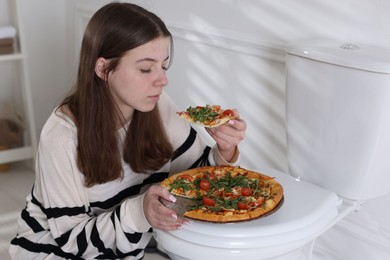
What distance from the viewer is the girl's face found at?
1374mm

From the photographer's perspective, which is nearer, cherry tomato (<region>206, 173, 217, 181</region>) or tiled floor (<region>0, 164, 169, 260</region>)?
cherry tomato (<region>206, 173, 217, 181</region>)

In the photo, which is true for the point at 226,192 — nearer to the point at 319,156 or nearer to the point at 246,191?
the point at 246,191

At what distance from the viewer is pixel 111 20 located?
1.38 metres

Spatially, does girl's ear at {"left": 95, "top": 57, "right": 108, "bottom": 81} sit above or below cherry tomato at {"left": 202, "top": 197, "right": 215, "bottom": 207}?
above

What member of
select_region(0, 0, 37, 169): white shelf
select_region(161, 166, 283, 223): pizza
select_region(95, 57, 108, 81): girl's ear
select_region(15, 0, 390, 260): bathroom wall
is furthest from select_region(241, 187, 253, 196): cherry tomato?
select_region(0, 0, 37, 169): white shelf

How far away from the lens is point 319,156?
5.14 feet

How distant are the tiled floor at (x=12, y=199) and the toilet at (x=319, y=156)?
0.79 m

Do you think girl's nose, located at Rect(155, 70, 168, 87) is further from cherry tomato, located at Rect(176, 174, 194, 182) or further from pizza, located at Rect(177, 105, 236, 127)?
cherry tomato, located at Rect(176, 174, 194, 182)

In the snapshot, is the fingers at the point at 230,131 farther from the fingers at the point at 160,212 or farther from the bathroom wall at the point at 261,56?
the bathroom wall at the point at 261,56

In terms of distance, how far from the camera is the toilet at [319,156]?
124cm

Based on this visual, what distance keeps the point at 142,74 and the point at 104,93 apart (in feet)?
0.38

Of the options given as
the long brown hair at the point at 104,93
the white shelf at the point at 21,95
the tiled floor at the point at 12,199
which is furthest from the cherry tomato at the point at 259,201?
the white shelf at the point at 21,95

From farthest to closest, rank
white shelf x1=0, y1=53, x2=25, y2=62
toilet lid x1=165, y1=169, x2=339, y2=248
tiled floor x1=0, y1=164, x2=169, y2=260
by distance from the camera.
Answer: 1. white shelf x1=0, y1=53, x2=25, y2=62
2. tiled floor x1=0, y1=164, x2=169, y2=260
3. toilet lid x1=165, y1=169, x2=339, y2=248

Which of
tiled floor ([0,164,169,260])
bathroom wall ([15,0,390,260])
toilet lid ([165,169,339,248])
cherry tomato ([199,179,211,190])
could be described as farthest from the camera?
tiled floor ([0,164,169,260])
